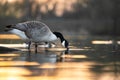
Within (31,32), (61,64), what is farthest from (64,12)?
(61,64)

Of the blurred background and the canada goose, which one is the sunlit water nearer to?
the canada goose

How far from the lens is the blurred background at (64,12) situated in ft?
135

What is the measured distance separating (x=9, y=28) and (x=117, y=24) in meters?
20.4

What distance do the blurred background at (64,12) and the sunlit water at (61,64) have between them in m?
21.3

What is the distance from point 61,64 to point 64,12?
27044 mm

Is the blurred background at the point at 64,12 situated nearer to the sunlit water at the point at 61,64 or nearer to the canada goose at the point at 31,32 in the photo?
the canada goose at the point at 31,32

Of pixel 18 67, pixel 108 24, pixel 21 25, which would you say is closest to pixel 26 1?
pixel 108 24

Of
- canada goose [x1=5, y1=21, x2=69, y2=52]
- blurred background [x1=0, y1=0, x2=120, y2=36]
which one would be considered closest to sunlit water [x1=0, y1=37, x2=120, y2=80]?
canada goose [x1=5, y1=21, x2=69, y2=52]

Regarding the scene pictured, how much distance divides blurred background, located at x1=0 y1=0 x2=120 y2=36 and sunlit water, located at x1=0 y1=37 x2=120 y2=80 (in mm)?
21293

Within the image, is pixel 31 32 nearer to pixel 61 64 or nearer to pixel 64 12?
pixel 61 64

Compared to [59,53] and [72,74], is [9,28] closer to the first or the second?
[59,53]

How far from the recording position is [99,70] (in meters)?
13.7

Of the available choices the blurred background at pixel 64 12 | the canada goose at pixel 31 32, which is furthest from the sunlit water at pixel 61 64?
the blurred background at pixel 64 12

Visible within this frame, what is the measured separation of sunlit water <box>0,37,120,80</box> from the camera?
12.6 metres
